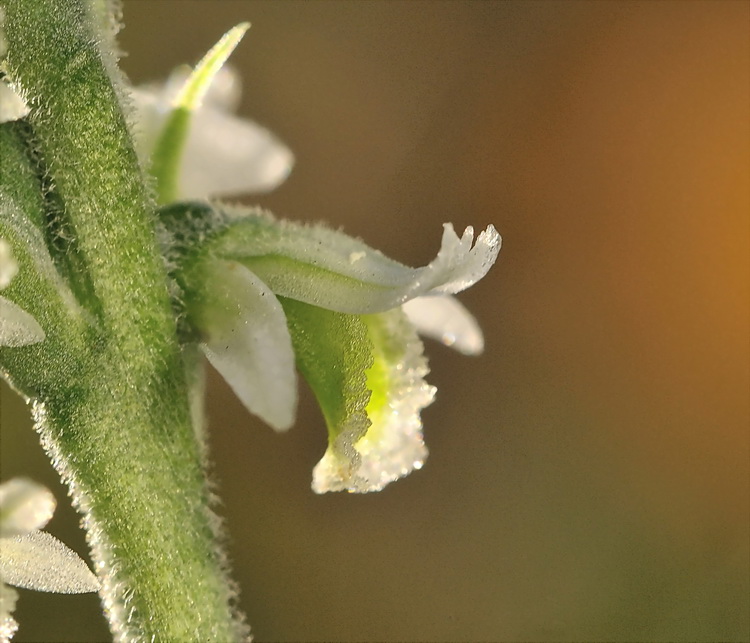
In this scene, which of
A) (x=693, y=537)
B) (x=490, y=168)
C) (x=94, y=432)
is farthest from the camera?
(x=490, y=168)

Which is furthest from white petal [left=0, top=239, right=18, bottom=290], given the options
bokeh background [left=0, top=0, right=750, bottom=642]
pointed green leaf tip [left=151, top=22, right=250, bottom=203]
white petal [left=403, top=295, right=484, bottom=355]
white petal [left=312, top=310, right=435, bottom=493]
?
bokeh background [left=0, top=0, right=750, bottom=642]

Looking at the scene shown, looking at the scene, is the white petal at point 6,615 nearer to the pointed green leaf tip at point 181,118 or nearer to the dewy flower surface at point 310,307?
the dewy flower surface at point 310,307

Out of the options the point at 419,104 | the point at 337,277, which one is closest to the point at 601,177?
the point at 419,104

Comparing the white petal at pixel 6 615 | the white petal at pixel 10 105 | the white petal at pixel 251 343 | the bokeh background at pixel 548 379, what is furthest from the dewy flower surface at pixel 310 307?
the bokeh background at pixel 548 379

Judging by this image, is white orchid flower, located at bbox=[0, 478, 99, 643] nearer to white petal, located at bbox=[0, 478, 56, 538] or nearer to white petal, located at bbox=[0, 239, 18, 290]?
white petal, located at bbox=[0, 478, 56, 538]

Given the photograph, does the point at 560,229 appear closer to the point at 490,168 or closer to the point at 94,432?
the point at 490,168

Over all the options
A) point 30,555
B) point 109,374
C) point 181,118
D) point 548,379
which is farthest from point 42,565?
point 548,379
